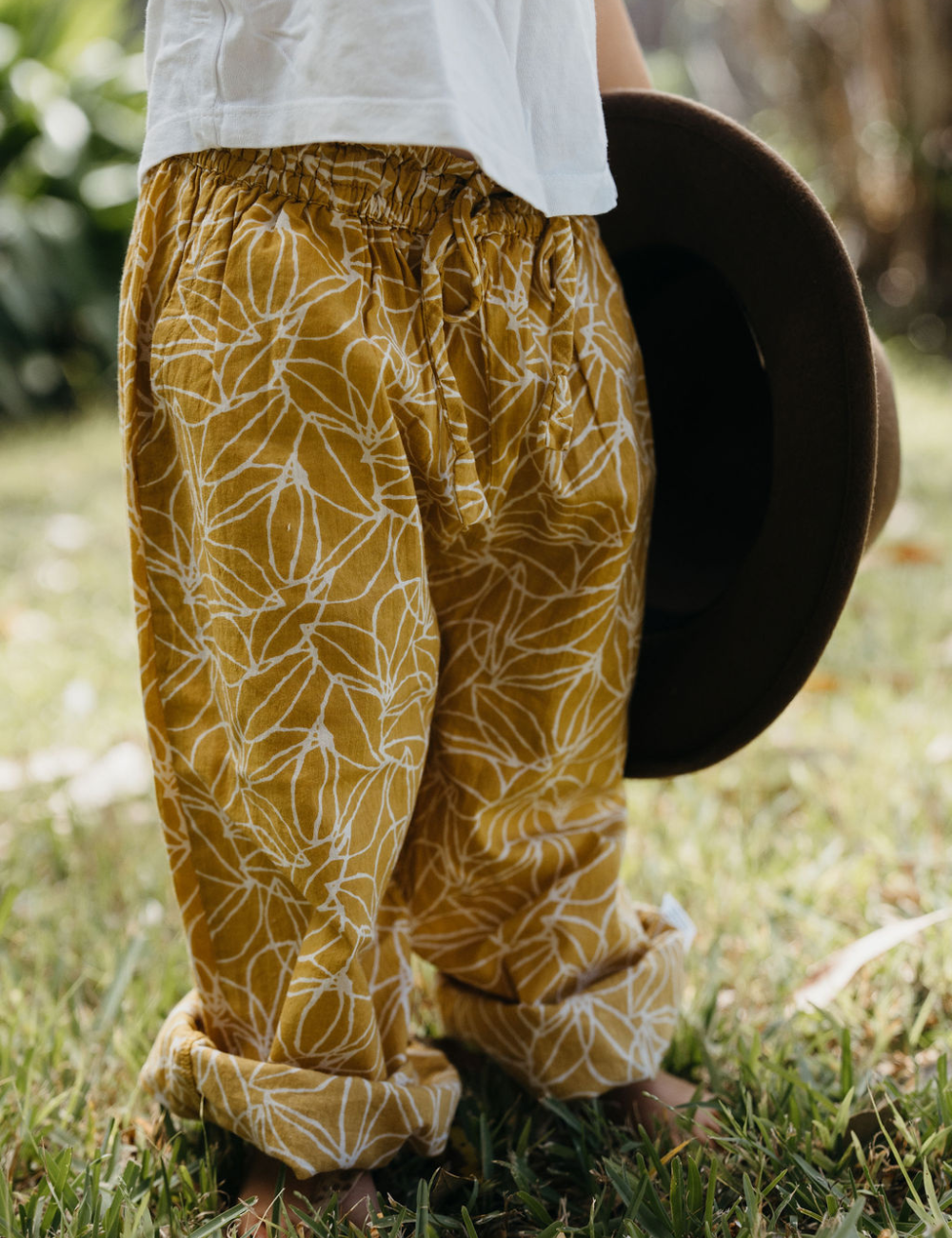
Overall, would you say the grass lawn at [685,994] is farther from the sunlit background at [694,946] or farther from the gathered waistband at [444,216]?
the gathered waistband at [444,216]

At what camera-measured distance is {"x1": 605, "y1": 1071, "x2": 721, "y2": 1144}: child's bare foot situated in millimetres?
922

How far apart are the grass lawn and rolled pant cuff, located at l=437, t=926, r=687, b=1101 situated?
0.04m

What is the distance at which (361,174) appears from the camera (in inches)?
28.5

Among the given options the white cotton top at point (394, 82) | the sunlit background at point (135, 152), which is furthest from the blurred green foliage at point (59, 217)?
the white cotton top at point (394, 82)

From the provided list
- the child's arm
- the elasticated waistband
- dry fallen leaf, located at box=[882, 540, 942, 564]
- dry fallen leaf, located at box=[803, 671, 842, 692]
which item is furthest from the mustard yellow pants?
dry fallen leaf, located at box=[882, 540, 942, 564]

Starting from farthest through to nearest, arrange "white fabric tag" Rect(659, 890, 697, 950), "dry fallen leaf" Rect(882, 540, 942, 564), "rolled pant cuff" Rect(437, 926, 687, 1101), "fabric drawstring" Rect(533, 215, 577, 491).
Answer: "dry fallen leaf" Rect(882, 540, 942, 564), "white fabric tag" Rect(659, 890, 697, 950), "rolled pant cuff" Rect(437, 926, 687, 1101), "fabric drawstring" Rect(533, 215, 577, 491)

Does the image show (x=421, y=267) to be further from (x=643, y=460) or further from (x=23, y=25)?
(x=23, y=25)

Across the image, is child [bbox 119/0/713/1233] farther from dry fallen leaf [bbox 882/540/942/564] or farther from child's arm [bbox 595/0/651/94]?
dry fallen leaf [bbox 882/540/942/564]

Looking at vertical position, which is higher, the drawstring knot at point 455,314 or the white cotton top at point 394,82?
the white cotton top at point 394,82

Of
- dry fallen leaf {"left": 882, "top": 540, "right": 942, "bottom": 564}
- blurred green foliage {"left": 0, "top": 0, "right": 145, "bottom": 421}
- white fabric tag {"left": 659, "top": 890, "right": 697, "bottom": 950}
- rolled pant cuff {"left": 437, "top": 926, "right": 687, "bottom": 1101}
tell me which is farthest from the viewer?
blurred green foliage {"left": 0, "top": 0, "right": 145, "bottom": 421}

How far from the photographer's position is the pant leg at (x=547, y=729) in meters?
0.83

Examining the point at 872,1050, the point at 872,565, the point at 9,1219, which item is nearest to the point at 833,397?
the point at 872,1050

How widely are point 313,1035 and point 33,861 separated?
69 centimetres

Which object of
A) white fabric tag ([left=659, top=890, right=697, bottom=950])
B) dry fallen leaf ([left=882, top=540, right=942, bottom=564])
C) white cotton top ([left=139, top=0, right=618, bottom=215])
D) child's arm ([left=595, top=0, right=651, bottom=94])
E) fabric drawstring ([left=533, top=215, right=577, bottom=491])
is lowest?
dry fallen leaf ([left=882, top=540, right=942, bottom=564])
